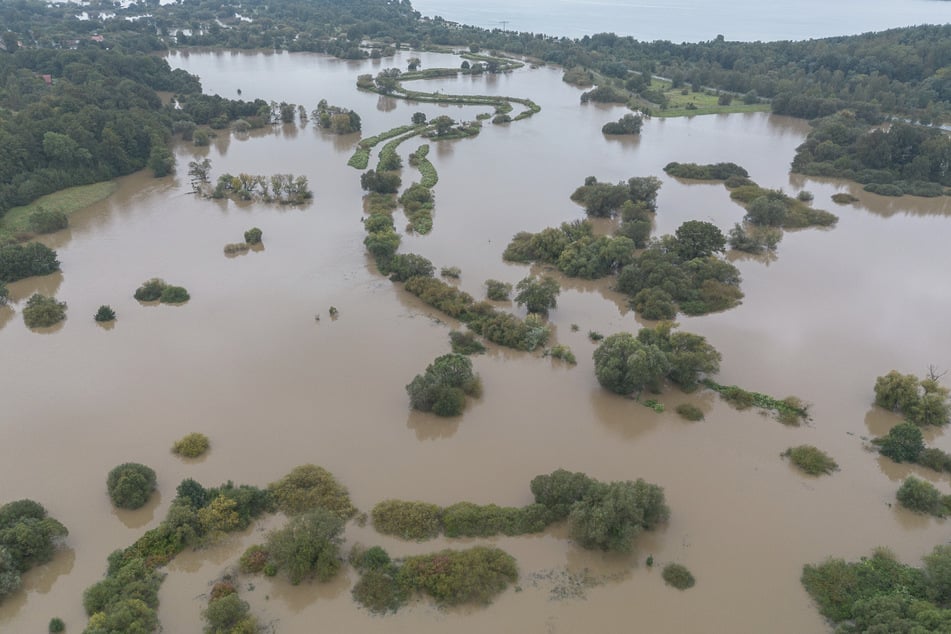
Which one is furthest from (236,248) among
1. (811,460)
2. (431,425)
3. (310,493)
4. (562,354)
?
(811,460)

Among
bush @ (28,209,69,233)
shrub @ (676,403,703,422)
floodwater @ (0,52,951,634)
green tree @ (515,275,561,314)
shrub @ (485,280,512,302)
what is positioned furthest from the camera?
bush @ (28,209,69,233)

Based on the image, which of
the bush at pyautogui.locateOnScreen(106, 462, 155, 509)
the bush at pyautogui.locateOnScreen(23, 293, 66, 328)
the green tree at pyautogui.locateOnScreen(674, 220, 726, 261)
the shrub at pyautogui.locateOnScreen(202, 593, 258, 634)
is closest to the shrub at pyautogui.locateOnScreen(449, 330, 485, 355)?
the bush at pyautogui.locateOnScreen(106, 462, 155, 509)

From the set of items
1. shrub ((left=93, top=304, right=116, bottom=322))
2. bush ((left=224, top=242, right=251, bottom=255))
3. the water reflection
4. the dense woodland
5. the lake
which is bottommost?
the water reflection

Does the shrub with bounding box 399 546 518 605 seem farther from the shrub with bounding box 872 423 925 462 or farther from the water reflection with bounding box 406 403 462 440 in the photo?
the shrub with bounding box 872 423 925 462

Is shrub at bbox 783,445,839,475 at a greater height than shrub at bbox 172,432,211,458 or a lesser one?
greater

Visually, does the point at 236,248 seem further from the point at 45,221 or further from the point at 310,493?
the point at 310,493

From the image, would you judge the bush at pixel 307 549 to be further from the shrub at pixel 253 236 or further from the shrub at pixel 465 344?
the shrub at pixel 253 236

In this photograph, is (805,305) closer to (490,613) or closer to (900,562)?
(900,562)
